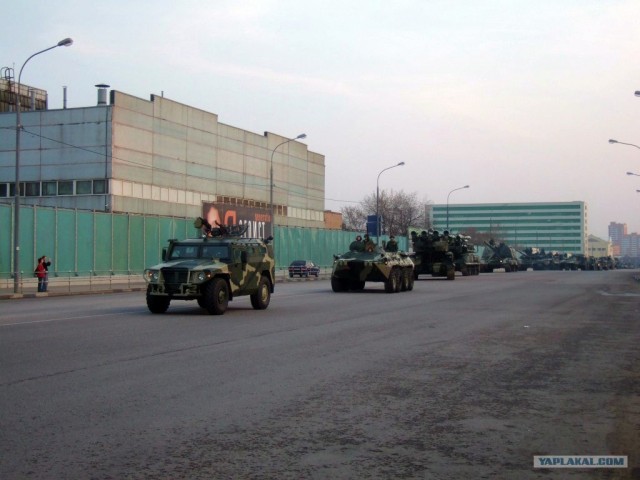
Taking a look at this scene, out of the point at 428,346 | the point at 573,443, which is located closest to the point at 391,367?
the point at 428,346

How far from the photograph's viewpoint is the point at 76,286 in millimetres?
36844

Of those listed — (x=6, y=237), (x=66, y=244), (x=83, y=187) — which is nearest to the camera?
(x=6, y=237)

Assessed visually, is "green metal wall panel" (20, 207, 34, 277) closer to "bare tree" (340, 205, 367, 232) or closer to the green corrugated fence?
the green corrugated fence

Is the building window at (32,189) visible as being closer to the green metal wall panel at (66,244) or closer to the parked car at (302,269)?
the parked car at (302,269)

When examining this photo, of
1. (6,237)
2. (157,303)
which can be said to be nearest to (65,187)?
(6,237)

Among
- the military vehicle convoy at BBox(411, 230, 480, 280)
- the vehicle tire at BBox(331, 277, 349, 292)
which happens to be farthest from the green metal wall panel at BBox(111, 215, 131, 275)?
the military vehicle convoy at BBox(411, 230, 480, 280)

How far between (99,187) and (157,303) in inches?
1449

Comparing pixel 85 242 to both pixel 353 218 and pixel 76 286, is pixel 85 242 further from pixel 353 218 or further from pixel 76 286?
pixel 353 218

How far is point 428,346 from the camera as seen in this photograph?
13.1 metres

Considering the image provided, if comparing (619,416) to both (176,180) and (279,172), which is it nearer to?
(176,180)

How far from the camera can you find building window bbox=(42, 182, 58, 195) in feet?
182

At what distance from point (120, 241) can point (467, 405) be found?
3502 centimetres

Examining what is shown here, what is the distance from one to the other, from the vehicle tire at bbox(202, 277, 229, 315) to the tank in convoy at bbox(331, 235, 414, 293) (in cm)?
1123

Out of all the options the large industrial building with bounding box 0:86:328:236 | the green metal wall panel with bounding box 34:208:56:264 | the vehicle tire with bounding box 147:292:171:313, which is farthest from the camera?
the large industrial building with bounding box 0:86:328:236
